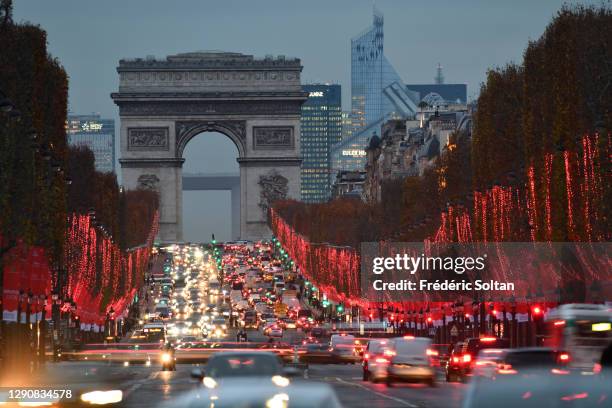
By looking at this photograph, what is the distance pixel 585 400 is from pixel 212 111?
7120 inches

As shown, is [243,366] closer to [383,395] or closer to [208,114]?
[383,395]

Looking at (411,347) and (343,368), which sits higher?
(411,347)

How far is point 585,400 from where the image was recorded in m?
12.1

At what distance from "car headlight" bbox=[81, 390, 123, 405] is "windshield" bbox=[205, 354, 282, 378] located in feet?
5.06

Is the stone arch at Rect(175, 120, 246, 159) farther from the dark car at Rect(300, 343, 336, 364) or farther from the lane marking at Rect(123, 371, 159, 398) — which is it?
the lane marking at Rect(123, 371, 159, 398)

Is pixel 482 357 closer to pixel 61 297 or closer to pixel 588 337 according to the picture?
pixel 588 337

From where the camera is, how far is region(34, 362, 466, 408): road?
19906mm

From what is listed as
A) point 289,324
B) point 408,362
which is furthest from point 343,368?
point 289,324

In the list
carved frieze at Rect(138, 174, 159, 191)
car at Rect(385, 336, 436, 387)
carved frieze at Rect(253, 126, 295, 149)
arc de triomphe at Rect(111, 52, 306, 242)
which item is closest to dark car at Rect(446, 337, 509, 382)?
car at Rect(385, 336, 436, 387)

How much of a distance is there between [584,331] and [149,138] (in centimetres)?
15878

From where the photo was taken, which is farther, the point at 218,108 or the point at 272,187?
the point at 272,187

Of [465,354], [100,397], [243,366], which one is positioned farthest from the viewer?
[465,354]

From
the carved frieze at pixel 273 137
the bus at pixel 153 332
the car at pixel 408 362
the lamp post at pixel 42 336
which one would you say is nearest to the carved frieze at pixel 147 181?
the carved frieze at pixel 273 137

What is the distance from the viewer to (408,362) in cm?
4153
